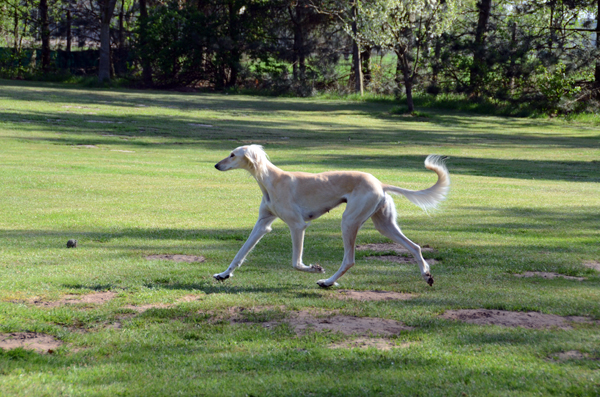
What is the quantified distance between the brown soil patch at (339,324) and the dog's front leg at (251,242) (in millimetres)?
1288

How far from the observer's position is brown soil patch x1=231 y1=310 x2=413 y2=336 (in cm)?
620

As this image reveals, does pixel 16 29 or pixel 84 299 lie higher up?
pixel 16 29

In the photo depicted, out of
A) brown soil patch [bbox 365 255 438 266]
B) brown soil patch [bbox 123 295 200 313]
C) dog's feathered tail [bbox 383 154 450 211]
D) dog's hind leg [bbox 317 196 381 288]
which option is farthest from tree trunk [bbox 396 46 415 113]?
brown soil patch [bbox 123 295 200 313]

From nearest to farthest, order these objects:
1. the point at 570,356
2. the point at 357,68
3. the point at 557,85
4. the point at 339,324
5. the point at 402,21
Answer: the point at 570,356 → the point at 339,324 → the point at 402,21 → the point at 557,85 → the point at 357,68

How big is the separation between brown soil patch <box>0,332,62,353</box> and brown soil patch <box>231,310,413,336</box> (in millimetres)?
1668

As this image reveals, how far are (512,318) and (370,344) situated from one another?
66.3 inches

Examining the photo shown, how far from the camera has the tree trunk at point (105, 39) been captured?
46375 mm

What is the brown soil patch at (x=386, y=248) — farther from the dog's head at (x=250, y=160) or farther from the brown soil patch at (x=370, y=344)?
the brown soil patch at (x=370, y=344)

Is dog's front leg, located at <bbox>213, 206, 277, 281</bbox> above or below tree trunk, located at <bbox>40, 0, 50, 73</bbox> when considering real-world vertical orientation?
below

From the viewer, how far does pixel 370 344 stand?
588 cm

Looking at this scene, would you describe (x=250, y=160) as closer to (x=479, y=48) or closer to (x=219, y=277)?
(x=219, y=277)

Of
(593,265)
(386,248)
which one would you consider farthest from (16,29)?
(593,265)

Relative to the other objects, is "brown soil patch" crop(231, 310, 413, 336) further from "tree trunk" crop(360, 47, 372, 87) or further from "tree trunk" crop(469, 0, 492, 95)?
"tree trunk" crop(360, 47, 372, 87)

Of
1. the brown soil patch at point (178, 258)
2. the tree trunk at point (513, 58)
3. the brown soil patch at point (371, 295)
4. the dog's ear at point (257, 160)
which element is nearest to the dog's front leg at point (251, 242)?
the dog's ear at point (257, 160)
